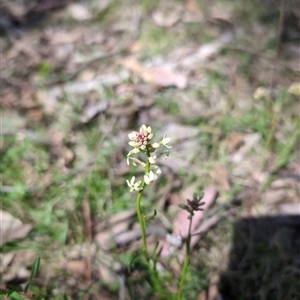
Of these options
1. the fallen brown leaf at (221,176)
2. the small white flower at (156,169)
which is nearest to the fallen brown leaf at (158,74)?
the fallen brown leaf at (221,176)

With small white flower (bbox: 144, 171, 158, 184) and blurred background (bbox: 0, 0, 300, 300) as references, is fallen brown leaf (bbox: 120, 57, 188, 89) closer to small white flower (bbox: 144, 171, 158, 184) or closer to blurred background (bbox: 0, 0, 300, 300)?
blurred background (bbox: 0, 0, 300, 300)

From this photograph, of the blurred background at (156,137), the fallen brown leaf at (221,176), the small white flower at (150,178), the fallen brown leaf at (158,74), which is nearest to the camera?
the small white flower at (150,178)

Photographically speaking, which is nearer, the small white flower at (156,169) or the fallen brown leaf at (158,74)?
the small white flower at (156,169)

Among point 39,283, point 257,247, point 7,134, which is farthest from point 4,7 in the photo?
point 257,247

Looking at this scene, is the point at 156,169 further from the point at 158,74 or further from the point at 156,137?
the point at 158,74

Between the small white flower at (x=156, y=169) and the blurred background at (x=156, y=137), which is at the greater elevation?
the small white flower at (x=156, y=169)

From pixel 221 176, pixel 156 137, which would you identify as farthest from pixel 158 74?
pixel 221 176

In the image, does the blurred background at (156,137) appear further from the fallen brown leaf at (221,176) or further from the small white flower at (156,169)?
the small white flower at (156,169)

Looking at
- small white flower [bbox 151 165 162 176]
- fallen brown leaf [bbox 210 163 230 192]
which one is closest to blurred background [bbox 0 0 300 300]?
fallen brown leaf [bbox 210 163 230 192]
